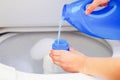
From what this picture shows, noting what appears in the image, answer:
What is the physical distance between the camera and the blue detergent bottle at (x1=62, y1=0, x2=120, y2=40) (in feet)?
2.67

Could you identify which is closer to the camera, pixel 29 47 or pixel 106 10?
pixel 106 10

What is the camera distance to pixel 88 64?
0.74m

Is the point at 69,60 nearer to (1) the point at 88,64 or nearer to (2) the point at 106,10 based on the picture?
(1) the point at 88,64

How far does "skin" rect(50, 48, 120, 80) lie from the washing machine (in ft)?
0.67

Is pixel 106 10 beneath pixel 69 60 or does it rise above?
above

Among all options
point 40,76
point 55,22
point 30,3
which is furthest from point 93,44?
point 40,76

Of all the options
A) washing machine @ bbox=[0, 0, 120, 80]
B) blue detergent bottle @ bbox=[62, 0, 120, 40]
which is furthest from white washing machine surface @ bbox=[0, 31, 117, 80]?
blue detergent bottle @ bbox=[62, 0, 120, 40]

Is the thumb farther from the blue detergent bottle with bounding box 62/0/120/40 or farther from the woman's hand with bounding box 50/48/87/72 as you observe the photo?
the woman's hand with bounding box 50/48/87/72

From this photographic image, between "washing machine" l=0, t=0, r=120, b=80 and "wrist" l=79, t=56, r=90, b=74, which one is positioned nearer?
"wrist" l=79, t=56, r=90, b=74

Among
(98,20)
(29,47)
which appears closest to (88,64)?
(98,20)

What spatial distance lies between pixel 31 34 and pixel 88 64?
1.26 ft

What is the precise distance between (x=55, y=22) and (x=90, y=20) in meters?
0.22

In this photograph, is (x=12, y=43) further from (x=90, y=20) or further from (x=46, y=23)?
(x=90, y=20)

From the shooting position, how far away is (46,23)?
103cm
